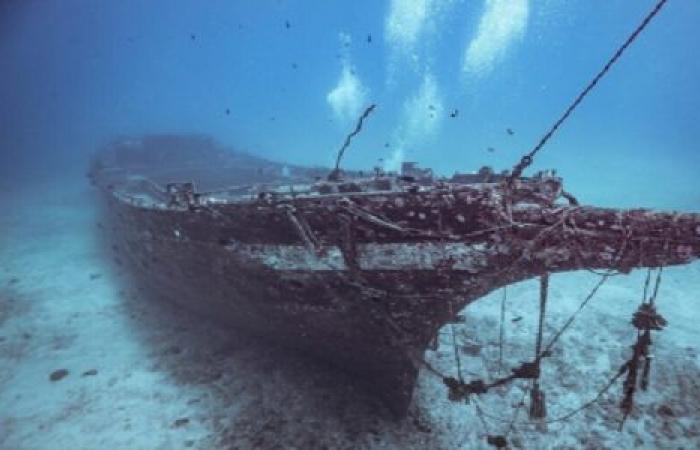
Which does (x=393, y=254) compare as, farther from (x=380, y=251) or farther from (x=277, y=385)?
(x=277, y=385)

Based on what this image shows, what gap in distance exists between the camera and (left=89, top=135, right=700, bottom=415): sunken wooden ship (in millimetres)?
3156

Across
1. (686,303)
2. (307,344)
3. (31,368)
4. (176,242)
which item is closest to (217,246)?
(176,242)

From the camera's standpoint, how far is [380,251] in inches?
156

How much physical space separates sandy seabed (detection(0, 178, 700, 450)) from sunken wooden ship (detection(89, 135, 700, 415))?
0.48m

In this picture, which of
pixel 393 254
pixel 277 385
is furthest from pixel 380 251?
pixel 277 385

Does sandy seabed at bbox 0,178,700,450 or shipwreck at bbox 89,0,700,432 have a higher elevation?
shipwreck at bbox 89,0,700,432

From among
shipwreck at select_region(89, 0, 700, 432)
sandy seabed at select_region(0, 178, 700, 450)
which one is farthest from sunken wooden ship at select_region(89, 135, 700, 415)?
sandy seabed at select_region(0, 178, 700, 450)

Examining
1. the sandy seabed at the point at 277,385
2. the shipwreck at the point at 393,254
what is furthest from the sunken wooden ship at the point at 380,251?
the sandy seabed at the point at 277,385

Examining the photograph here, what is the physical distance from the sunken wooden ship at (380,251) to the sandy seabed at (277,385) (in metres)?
0.48

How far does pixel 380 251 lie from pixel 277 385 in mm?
2628

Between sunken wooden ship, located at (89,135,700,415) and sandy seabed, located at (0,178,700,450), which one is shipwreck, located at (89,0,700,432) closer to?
sunken wooden ship, located at (89,135,700,415)

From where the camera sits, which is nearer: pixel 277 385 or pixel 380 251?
pixel 380 251

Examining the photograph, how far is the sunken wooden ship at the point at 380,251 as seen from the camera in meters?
3.16

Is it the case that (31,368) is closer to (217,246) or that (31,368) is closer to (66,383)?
(66,383)
